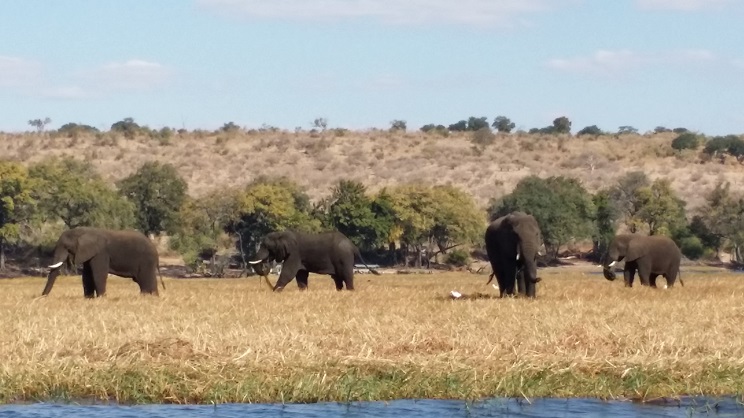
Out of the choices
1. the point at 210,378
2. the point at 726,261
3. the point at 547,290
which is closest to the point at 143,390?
the point at 210,378

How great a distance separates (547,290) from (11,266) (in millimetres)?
34202

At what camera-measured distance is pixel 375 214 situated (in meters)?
64.3

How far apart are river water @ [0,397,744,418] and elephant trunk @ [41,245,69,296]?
1306 cm

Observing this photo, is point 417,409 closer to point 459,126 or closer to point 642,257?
point 642,257

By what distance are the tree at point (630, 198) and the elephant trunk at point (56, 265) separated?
47.2 m

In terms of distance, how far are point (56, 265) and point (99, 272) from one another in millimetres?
992

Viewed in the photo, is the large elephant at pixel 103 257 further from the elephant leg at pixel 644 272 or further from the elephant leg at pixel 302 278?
the elephant leg at pixel 644 272

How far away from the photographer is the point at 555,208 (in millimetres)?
66938

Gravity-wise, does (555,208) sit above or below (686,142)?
below

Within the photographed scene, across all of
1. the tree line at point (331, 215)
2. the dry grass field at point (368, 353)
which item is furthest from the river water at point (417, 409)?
the tree line at point (331, 215)

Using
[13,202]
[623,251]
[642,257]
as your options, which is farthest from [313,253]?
[13,202]

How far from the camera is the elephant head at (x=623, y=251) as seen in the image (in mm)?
33250

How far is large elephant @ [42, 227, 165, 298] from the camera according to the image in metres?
27.6

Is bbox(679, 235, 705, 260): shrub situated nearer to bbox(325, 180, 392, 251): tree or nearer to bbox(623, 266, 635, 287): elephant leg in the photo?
bbox(325, 180, 392, 251): tree
